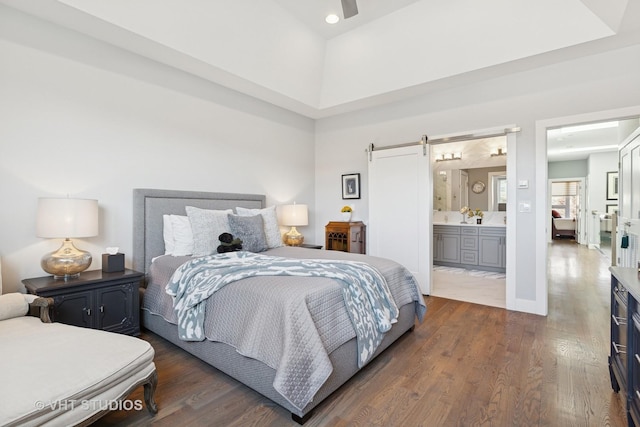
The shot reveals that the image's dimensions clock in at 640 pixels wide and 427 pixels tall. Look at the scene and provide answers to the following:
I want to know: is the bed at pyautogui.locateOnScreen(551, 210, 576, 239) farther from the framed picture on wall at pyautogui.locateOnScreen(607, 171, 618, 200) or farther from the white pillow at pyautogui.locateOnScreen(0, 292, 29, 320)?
the white pillow at pyautogui.locateOnScreen(0, 292, 29, 320)

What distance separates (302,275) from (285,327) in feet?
1.74

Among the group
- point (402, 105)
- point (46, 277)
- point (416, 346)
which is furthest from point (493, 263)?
point (46, 277)

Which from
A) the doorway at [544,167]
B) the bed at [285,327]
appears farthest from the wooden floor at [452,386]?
the doorway at [544,167]

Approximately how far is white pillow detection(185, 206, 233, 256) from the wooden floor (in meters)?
0.89

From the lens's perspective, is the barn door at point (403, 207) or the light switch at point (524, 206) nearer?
the light switch at point (524, 206)

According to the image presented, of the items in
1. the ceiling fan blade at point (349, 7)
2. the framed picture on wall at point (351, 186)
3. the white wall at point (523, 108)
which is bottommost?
the framed picture on wall at point (351, 186)

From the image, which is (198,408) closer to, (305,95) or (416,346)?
(416,346)

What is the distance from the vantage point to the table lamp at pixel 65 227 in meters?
2.41

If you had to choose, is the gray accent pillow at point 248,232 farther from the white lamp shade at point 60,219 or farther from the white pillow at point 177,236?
the white lamp shade at point 60,219

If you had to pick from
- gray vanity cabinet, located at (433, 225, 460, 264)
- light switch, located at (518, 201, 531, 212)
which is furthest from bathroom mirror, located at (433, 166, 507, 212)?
light switch, located at (518, 201, 531, 212)

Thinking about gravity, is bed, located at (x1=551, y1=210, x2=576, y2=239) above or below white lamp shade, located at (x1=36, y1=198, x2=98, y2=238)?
below

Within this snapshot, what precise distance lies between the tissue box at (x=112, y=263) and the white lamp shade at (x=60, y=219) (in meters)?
0.33

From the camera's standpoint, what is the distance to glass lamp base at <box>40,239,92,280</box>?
8.09 feet

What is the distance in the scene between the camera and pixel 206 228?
10.6 ft
